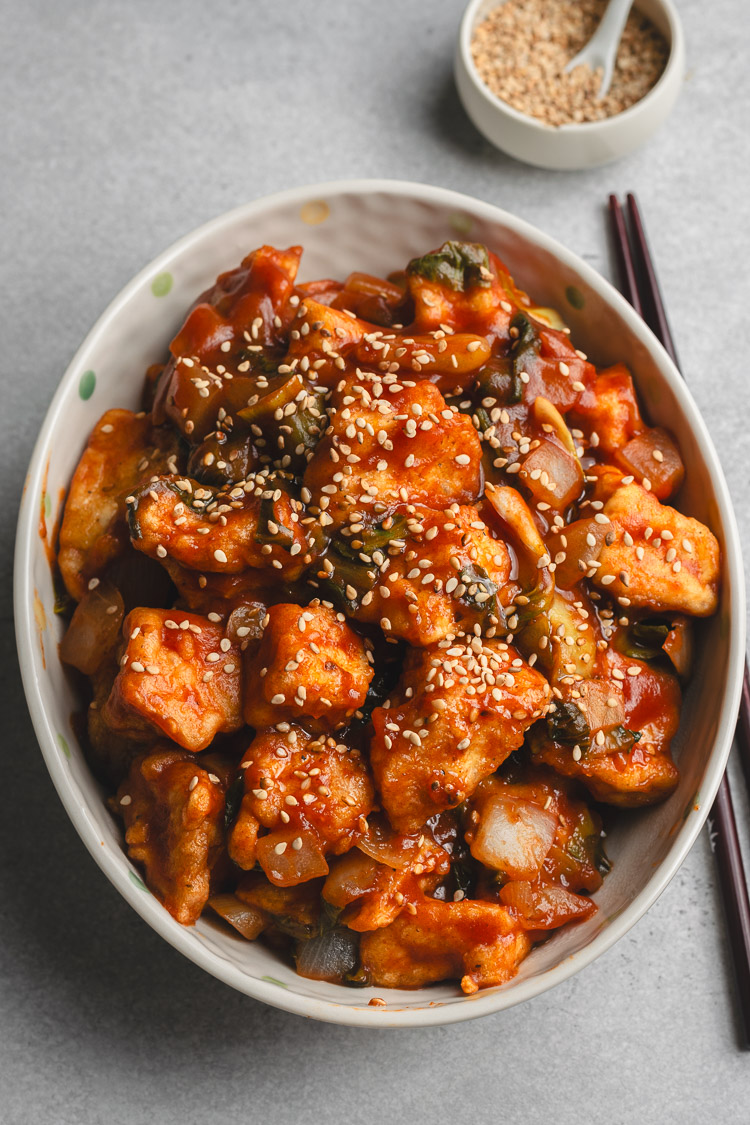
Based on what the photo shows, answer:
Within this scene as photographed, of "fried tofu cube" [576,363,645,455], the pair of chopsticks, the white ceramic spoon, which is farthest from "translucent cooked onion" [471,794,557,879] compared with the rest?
the white ceramic spoon

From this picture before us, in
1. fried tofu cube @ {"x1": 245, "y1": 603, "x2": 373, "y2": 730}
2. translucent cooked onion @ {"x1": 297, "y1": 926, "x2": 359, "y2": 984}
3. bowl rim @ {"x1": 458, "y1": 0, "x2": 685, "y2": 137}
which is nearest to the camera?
fried tofu cube @ {"x1": 245, "y1": 603, "x2": 373, "y2": 730}

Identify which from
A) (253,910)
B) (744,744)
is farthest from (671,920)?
(253,910)

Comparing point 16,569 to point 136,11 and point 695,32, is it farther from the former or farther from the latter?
point 695,32

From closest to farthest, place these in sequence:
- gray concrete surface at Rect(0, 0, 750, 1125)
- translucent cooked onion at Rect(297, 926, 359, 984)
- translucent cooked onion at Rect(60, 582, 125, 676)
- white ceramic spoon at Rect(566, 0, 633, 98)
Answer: translucent cooked onion at Rect(297, 926, 359, 984) → translucent cooked onion at Rect(60, 582, 125, 676) → gray concrete surface at Rect(0, 0, 750, 1125) → white ceramic spoon at Rect(566, 0, 633, 98)

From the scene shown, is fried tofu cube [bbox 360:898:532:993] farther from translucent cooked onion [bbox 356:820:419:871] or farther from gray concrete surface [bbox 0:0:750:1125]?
gray concrete surface [bbox 0:0:750:1125]

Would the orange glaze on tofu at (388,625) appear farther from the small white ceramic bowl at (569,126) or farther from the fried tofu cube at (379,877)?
the small white ceramic bowl at (569,126)

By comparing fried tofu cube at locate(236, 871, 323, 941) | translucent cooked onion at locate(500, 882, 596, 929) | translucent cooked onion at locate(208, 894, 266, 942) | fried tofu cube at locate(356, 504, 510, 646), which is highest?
fried tofu cube at locate(356, 504, 510, 646)

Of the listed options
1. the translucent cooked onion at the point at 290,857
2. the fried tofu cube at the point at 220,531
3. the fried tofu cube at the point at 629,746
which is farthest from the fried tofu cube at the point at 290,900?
the fried tofu cube at the point at 220,531
